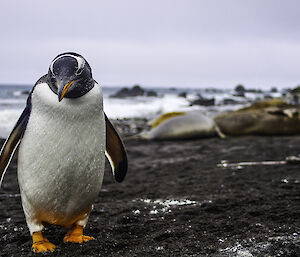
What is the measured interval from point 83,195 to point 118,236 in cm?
38

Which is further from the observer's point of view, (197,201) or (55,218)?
(197,201)

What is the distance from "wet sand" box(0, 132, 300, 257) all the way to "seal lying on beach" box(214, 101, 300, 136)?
3.32 m

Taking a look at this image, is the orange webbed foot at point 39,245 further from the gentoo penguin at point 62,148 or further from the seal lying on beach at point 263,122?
the seal lying on beach at point 263,122

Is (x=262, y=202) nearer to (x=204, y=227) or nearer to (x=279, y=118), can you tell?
(x=204, y=227)

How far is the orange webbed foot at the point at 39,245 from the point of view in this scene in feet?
6.75

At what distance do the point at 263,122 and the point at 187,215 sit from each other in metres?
6.13

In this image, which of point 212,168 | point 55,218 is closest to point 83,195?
point 55,218

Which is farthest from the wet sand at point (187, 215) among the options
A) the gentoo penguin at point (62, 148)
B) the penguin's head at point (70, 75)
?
the penguin's head at point (70, 75)

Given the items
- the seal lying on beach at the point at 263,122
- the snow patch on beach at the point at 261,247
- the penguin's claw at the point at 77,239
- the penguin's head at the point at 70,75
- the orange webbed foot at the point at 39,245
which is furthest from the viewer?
the seal lying on beach at the point at 263,122

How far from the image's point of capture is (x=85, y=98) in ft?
6.73

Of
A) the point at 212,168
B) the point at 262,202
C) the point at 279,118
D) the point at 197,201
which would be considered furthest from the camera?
the point at 279,118

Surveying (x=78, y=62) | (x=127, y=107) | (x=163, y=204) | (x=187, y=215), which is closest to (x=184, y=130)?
(x=163, y=204)

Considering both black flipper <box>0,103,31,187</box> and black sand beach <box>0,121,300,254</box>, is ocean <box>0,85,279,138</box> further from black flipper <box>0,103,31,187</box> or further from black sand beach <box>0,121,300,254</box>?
black flipper <box>0,103,31,187</box>

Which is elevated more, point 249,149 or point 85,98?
point 85,98
